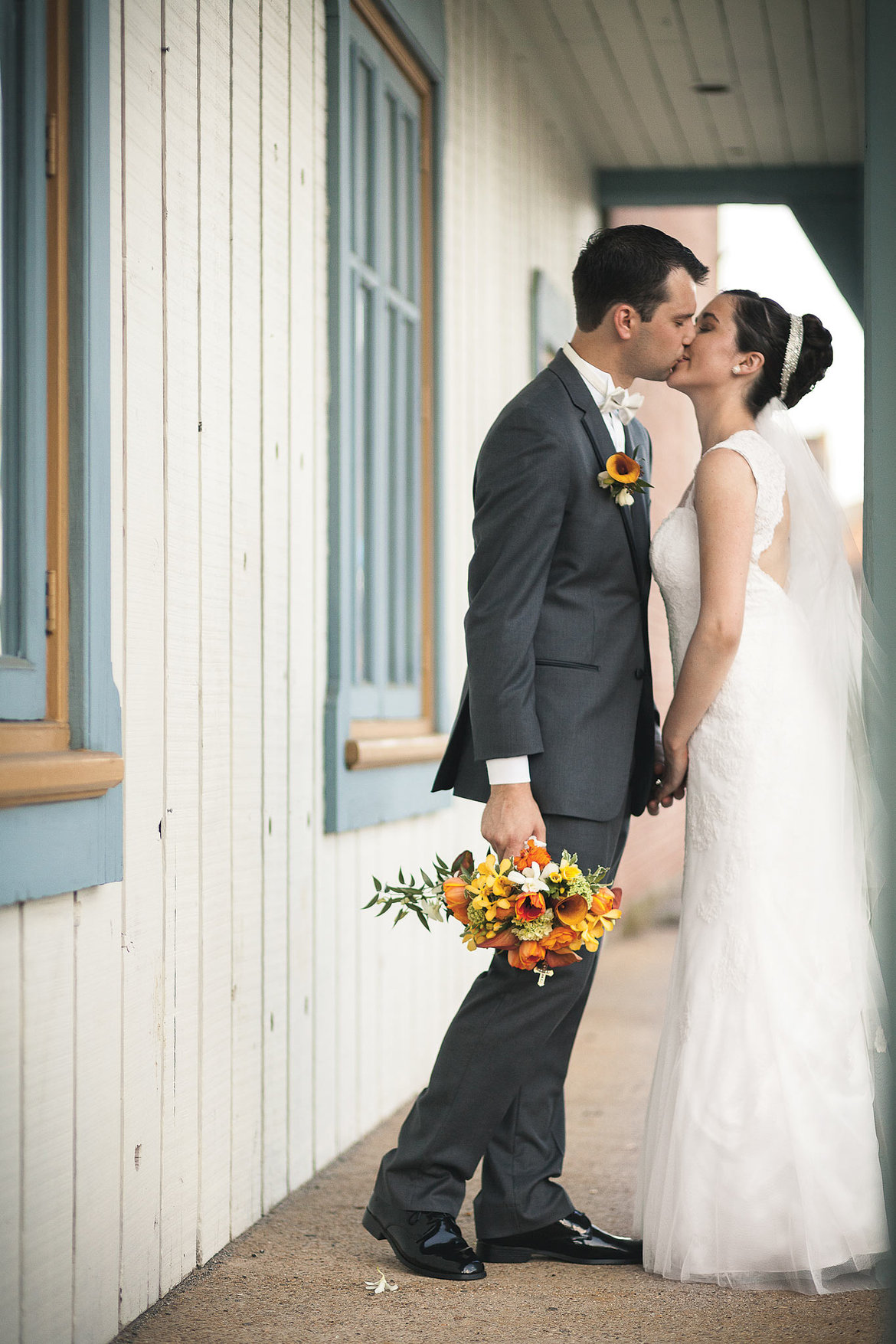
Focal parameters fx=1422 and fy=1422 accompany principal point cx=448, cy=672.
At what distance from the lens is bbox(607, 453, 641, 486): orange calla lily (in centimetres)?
268

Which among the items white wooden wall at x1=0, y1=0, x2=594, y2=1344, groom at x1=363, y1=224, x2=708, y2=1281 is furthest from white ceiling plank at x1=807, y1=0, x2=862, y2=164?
groom at x1=363, y1=224, x2=708, y2=1281

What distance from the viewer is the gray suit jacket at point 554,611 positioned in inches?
102

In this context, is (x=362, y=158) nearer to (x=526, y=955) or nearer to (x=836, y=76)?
(x=526, y=955)

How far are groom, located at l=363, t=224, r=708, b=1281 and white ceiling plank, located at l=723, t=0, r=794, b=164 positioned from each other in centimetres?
267

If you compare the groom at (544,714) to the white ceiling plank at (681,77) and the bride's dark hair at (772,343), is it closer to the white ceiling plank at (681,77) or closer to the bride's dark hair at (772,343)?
the bride's dark hair at (772,343)

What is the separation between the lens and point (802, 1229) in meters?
2.61

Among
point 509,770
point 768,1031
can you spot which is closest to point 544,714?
point 509,770

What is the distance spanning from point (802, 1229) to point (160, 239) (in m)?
2.12

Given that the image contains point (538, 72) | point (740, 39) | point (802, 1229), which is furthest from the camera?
point (538, 72)

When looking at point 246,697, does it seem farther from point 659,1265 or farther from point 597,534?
point 659,1265

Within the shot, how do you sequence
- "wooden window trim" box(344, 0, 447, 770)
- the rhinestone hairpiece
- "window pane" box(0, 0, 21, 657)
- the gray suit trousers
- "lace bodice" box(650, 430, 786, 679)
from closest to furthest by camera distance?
1. "window pane" box(0, 0, 21, 657)
2. the gray suit trousers
3. "lace bodice" box(650, 430, 786, 679)
4. the rhinestone hairpiece
5. "wooden window trim" box(344, 0, 447, 770)

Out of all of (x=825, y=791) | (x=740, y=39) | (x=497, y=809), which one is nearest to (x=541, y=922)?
(x=497, y=809)

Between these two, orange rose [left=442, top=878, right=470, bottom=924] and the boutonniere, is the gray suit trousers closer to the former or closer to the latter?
orange rose [left=442, top=878, right=470, bottom=924]

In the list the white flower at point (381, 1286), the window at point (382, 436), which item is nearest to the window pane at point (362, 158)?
the window at point (382, 436)
